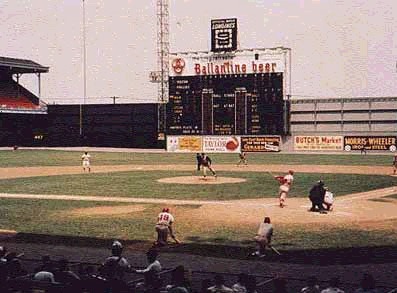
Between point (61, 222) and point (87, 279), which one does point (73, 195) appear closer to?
point (61, 222)

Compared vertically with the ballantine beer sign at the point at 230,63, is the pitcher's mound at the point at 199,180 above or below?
below

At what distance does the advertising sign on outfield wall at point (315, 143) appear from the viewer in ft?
238

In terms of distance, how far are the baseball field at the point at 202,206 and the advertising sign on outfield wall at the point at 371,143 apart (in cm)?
2467

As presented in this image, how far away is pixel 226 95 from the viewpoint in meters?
55.8

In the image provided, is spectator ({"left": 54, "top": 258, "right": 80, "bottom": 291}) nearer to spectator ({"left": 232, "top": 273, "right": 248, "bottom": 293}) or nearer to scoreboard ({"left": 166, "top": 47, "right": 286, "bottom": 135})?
spectator ({"left": 232, "top": 273, "right": 248, "bottom": 293})

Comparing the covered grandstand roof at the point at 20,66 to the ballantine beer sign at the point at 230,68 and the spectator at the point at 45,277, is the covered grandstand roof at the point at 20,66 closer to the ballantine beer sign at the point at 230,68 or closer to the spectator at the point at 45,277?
the ballantine beer sign at the point at 230,68

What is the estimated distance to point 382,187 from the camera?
34.1 meters

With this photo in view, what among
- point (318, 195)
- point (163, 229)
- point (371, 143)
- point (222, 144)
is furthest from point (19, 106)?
point (163, 229)

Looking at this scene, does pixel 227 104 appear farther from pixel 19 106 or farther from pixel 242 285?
→ pixel 242 285

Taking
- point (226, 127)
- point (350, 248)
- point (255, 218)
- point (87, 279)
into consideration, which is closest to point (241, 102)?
point (226, 127)

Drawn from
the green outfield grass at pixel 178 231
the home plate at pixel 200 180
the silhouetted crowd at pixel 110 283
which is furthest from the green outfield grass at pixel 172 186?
the silhouetted crowd at pixel 110 283

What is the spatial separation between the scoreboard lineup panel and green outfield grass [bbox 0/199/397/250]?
31.0m

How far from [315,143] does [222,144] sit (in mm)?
13011

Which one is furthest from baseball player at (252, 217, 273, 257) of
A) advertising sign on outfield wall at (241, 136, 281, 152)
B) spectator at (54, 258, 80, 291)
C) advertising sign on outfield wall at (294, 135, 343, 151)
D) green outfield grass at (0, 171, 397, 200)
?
advertising sign on outfield wall at (294, 135, 343, 151)
